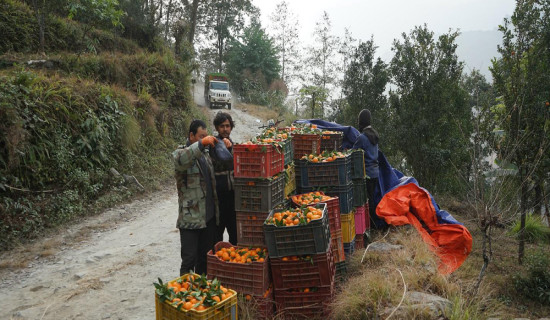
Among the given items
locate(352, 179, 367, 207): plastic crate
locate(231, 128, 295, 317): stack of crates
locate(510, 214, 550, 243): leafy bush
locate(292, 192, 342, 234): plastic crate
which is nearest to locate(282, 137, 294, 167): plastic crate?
locate(231, 128, 295, 317): stack of crates

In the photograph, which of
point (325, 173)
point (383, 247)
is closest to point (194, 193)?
point (325, 173)

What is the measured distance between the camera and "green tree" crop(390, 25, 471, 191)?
11922 mm

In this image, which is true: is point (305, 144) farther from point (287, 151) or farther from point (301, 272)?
point (301, 272)

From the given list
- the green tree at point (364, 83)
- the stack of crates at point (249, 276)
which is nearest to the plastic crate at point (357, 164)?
the stack of crates at point (249, 276)

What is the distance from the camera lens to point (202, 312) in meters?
3.15

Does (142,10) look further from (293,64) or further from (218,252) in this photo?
(218,252)

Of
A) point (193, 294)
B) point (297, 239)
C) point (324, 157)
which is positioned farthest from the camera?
point (324, 157)

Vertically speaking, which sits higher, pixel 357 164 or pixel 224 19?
pixel 224 19

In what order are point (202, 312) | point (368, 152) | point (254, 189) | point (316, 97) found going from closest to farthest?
point (202, 312)
point (254, 189)
point (368, 152)
point (316, 97)

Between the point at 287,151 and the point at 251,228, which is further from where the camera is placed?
the point at 287,151

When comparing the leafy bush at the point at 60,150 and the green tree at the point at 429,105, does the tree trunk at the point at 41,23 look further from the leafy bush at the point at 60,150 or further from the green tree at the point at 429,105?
the green tree at the point at 429,105

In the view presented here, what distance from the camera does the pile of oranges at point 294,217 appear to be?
13.7 ft

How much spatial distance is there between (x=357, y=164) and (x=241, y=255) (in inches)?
114

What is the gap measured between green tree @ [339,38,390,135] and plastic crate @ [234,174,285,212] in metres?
11.3
